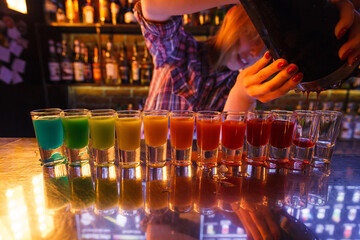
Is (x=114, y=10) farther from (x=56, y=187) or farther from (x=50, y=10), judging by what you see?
(x=56, y=187)

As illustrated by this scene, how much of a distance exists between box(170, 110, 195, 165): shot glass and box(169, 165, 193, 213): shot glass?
0.04 m

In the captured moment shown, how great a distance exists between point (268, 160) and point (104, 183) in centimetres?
67

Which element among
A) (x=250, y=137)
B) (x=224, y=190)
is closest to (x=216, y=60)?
(x=250, y=137)

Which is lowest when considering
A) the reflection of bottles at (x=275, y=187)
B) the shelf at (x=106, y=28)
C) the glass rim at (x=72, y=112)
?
the reflection of bottles at (x=275, y=187)

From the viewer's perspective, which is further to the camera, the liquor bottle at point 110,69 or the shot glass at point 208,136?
the liquor bottle at point 110,69

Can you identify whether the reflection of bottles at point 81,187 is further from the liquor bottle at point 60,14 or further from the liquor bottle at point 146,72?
the liquor bottle at point 60,14

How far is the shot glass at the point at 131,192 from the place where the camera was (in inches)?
22.7

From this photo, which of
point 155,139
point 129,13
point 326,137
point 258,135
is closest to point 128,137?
point 155,139

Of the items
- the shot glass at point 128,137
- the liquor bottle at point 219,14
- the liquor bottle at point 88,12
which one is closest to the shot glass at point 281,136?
the shot glass at point 128,137

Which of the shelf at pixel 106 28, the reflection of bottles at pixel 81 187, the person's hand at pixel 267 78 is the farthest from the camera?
the shelf at pixel 106 28

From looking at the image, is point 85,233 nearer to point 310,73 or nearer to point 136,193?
point 136,193

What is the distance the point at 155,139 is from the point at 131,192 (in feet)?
0.82

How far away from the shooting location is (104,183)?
72 cm

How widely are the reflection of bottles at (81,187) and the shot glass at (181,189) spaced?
0.76 ft
